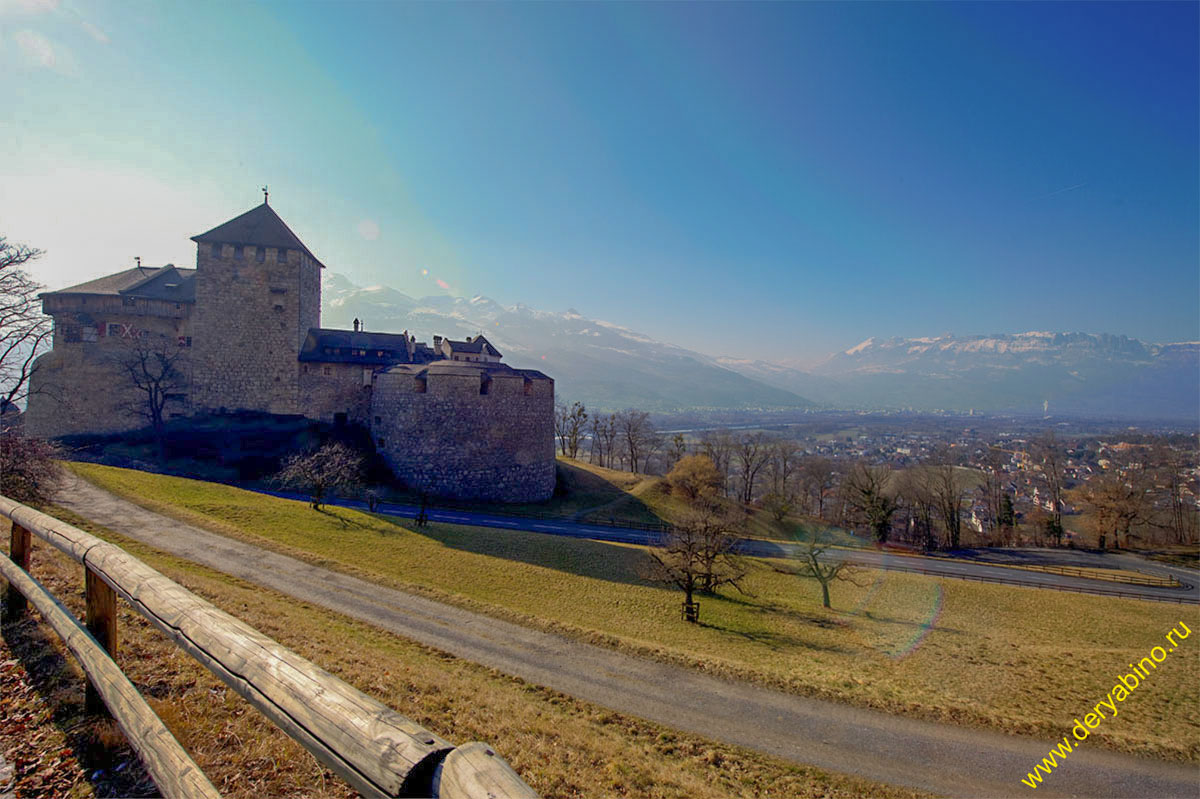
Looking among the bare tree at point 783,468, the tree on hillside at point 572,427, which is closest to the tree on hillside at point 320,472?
the tree on hillside at point 572,427

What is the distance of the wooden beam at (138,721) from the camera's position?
2336 millimetres

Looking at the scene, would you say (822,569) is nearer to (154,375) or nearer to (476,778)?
(476,778)

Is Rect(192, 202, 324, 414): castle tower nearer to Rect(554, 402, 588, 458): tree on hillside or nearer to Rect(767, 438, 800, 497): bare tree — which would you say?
Rect(554, 402, 588, 458): tree on hillside

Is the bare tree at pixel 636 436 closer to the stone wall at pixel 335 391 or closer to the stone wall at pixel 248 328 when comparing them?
the stone wall at pixel 335 391

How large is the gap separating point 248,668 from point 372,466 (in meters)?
34.7

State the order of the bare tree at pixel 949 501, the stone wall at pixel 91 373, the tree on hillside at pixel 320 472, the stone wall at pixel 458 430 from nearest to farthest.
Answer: the tree on hillside at pixel 320 472, the stone wall at pixel 91 373, the stone wall at pixel 458 430, the bare tree at pixel 949 501

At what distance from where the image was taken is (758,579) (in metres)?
25.8

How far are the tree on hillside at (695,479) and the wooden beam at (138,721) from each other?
41.5 meters

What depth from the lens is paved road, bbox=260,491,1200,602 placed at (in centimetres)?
2878

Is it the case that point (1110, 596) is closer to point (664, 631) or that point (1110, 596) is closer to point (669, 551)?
point (669, 551)

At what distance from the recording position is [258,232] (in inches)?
1329

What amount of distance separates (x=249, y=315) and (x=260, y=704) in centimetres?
3901

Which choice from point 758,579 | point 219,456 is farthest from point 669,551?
point 219,456

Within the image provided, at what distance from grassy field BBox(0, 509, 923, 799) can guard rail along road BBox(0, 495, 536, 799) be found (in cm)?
96
